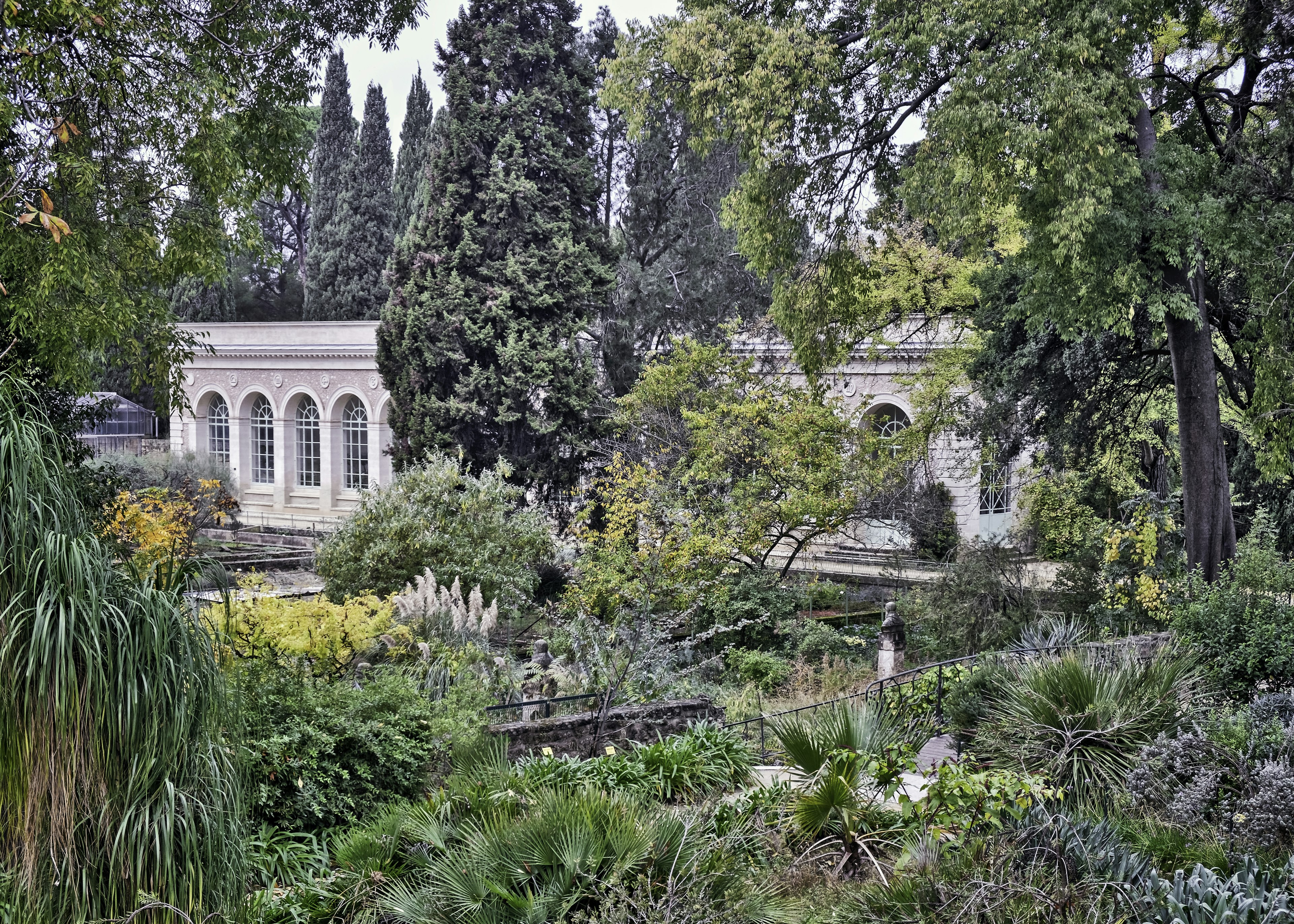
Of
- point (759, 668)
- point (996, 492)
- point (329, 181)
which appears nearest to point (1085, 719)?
point (759, 668)

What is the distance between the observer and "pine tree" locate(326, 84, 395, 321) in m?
42.1

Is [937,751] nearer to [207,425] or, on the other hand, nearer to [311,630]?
[311,630]

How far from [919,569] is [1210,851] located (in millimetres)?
16694

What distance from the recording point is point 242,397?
3788 cm

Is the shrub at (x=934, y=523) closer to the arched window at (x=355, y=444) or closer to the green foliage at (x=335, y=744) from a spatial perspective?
the green foliage at (x=335, y=744)

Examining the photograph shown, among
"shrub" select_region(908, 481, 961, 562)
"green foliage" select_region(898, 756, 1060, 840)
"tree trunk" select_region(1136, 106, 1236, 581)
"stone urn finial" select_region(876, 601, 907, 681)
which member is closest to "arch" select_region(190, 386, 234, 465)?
"shrub" select_region(908, 481, 961, 562)

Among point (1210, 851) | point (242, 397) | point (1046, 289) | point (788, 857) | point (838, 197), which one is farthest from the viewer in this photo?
point (242, 397)

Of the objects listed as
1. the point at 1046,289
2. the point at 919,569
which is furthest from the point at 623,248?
the point at 1046,289

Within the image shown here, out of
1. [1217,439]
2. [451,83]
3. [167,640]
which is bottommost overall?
[167,640]

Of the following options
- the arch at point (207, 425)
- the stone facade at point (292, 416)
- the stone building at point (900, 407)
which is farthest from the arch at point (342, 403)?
the stone building at point (900, 407)

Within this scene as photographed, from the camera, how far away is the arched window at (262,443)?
38.1m

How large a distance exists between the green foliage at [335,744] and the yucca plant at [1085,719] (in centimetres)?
405

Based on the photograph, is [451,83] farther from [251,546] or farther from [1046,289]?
[1046,289]

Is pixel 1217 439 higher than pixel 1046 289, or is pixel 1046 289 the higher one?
pixel 1046 289
